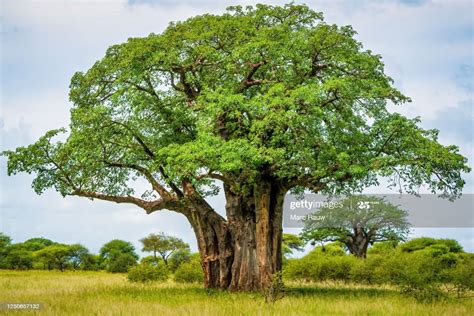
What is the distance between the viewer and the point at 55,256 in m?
54.5

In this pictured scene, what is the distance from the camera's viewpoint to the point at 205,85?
66.6ft

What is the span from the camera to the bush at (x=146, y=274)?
27984 millimetres

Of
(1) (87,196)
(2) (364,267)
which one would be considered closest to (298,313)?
(1) (87,196)

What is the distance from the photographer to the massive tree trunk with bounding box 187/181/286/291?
20.1 metres

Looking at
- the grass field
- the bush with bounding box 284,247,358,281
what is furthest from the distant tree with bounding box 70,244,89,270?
the grass field

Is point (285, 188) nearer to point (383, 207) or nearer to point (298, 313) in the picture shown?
point (298, 313)

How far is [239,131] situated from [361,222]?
2725 cm

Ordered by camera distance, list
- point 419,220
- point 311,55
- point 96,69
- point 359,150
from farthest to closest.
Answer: point 419,220
point 96,69
point 311,55
point 359,150

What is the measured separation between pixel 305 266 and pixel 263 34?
16162mm

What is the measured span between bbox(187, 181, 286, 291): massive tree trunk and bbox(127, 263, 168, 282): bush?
653cm

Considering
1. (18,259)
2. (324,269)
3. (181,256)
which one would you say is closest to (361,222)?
(324,269)

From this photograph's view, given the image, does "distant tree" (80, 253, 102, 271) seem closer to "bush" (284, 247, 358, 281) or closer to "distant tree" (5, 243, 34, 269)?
"distant tree" (5, 243, 34, 269)

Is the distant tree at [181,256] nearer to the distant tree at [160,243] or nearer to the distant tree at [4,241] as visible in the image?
the distant tree at [160,243]

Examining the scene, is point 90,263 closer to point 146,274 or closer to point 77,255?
point 77,255
